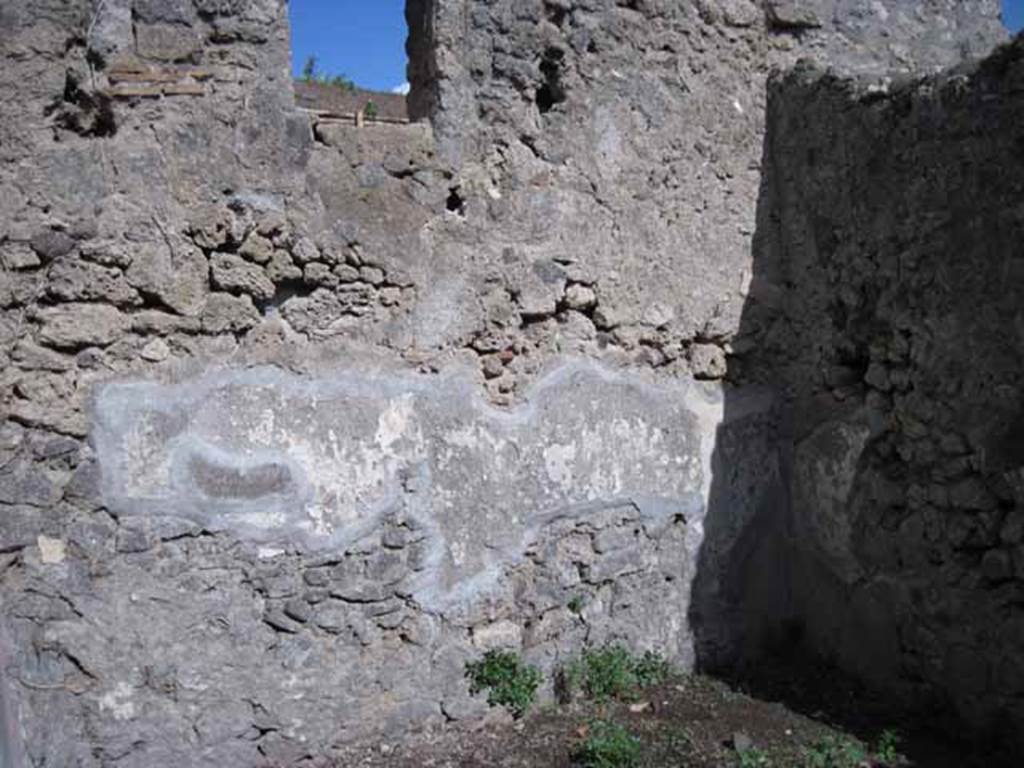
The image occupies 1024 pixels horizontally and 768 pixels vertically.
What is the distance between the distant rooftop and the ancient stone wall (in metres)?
7.62

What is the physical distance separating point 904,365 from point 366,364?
5.86 feet

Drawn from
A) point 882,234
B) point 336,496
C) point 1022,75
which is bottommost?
point 336,496

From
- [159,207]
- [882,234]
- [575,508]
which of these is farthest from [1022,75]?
[159,207]

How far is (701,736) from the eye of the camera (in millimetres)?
3115

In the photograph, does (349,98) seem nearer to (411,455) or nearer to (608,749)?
(411,455)

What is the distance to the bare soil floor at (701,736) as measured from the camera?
9.75ft

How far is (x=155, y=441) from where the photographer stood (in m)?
2.69

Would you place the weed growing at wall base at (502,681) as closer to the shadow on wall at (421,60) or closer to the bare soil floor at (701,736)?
the bare soil floor at (701,736)

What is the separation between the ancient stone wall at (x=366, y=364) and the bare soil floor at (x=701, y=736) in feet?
0.48

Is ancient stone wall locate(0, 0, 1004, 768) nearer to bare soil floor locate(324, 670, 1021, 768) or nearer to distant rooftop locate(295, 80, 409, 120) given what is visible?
bare soil floor locate(324, 670, 1021, 768)

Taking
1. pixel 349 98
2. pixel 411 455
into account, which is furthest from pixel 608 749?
pixel 349 98

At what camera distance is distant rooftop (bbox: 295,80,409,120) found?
10844mm

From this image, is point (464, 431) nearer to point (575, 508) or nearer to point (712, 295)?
point (575, 508)

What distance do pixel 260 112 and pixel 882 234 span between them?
2058mm
